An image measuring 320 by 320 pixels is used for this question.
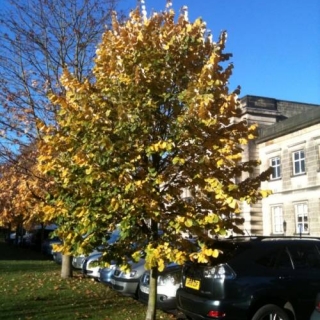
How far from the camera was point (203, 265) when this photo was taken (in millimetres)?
7582

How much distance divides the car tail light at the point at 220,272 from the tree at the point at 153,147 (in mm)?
450

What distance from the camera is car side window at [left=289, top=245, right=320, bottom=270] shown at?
7707 mm

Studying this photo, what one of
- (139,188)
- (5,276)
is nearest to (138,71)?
(139,188)

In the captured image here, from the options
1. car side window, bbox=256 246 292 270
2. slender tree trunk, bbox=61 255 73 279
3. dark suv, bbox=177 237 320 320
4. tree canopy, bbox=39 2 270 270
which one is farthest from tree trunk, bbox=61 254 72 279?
car side window, bbox=256 246 292 270

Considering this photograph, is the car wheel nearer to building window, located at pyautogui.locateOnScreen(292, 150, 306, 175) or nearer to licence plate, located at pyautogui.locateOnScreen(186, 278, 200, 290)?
licence plate, located at pyautogui.locateOnScreen(186, 278, 200, 290)

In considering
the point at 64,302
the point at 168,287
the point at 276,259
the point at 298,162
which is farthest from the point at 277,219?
the point at 276,259

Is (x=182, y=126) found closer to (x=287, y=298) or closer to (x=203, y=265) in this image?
(x=203, y=265)

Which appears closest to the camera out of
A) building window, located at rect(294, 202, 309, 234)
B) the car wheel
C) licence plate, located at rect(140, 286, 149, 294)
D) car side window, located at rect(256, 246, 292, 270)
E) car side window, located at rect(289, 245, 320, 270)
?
the car wheel

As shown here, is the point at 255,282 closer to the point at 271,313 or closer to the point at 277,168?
the point at 271,313

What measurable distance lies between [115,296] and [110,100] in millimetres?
6050

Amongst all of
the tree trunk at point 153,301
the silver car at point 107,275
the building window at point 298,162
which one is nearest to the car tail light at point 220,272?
the tree trunk at point 153,301

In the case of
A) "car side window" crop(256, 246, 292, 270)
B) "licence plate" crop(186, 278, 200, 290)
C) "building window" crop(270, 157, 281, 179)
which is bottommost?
"licence plate" crop(186, 278, 200, 290)

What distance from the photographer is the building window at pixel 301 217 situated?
92.8 feet

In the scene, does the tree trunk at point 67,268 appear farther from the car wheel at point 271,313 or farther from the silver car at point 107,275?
the car wheel at point 271,313
